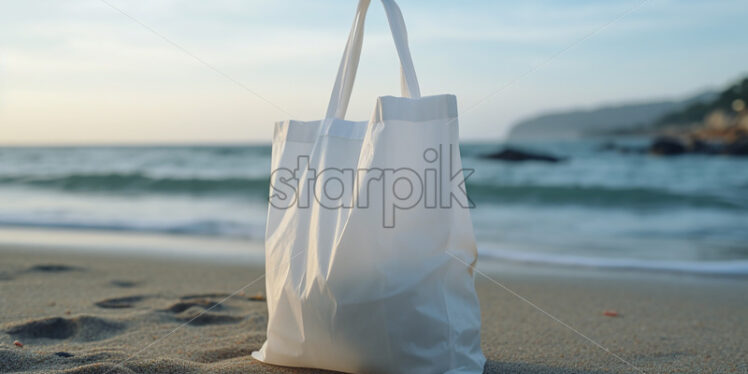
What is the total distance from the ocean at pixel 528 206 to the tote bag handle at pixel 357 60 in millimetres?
2864

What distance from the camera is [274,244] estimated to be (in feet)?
5.84

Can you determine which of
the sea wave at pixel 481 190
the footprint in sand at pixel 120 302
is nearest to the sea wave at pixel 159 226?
the footprint in sand at pixel 120 302

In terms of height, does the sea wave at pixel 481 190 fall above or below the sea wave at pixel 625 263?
above

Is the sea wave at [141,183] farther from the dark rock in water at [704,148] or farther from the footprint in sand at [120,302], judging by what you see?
the dark rock in water at [704,148]

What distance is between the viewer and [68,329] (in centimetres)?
217

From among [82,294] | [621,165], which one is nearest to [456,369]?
[82,294]

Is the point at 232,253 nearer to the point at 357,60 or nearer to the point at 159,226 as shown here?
the point at 159,226

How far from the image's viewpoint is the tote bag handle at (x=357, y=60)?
1.60 meters

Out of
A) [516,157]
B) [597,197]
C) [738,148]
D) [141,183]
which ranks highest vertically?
[738,148]

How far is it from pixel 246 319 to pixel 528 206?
6721 mm

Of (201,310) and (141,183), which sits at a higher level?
(141,183)

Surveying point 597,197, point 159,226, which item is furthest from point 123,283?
point 597,197

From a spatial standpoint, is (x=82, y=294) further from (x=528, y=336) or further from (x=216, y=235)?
(x=216, y=235)

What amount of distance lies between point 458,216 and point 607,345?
41.1 inches
